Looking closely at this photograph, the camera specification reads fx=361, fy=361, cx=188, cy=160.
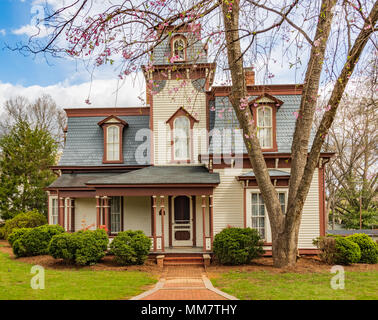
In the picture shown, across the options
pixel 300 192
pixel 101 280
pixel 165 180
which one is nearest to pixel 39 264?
pixel 101 280

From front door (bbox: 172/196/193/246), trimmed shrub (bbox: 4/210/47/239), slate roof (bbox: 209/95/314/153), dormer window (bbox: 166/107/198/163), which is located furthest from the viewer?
trimmed shrub (bbox: 4/210/47/239)

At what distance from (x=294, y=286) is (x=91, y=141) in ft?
40.2

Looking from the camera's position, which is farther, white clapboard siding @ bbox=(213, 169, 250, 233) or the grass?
white clapboard siding @ bbox=(213, 169, 250, 233)

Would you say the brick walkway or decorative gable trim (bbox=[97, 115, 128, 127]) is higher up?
decorative gable trim (bbox=[97, 115, 128, 127])

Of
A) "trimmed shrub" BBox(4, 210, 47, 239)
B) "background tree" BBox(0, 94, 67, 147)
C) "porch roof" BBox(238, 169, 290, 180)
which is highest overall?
"background tree" BBox(0, 94, 67, 147)

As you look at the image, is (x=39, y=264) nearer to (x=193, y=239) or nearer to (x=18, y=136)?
(x=193, y=239)

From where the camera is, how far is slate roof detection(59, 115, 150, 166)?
17188 mm

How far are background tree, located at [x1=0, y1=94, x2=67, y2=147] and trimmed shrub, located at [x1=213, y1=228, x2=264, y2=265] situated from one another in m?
26.8

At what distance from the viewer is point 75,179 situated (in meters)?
16.6

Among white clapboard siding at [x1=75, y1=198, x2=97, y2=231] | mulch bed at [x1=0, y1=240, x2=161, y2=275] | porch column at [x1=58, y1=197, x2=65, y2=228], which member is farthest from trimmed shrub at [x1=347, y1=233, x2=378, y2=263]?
porch column at [x1=58, y1=197, x2=65, y2=228]

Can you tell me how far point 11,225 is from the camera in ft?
64.1

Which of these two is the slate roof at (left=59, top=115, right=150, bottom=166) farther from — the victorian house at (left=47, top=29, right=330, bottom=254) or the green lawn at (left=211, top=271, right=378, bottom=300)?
the green lawn at (left=211, top=271, right=378, bottom=300)
